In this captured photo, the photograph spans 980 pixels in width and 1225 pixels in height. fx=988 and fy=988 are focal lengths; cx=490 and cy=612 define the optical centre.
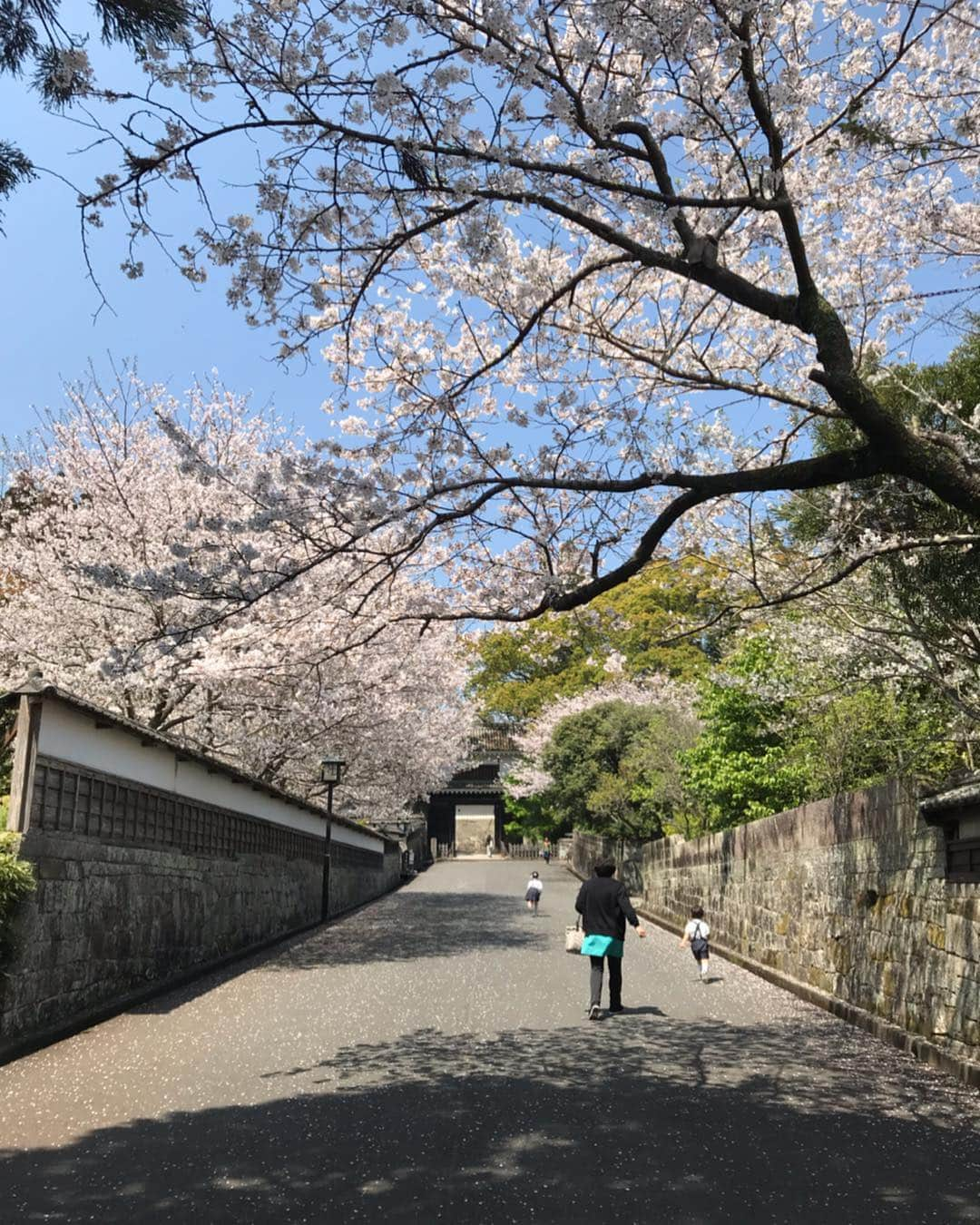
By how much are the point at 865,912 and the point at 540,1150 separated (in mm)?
5494

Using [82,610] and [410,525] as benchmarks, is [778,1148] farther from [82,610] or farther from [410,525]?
[82,610]

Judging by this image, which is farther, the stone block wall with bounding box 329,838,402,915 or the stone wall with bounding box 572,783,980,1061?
the stone block wall with bounding box 329,838,402,915

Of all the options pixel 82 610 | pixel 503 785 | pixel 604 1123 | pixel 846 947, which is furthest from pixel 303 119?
pixel 503 785

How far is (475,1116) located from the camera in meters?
5.44

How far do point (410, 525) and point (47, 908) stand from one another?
4078 millimetres

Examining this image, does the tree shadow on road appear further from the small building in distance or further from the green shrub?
the small building in distance

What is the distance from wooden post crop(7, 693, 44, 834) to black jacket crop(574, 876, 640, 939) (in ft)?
17.1

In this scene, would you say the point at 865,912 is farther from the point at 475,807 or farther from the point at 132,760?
the point at 475,807

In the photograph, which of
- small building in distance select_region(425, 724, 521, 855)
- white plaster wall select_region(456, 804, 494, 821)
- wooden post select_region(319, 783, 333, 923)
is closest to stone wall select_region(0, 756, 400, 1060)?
wooden post select_region(319, 783, 333, 923)

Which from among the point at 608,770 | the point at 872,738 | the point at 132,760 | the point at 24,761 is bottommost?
the point at 24,761

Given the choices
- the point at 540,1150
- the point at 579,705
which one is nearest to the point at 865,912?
the point at 540,1150

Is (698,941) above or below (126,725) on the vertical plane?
below

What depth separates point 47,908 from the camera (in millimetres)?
7590

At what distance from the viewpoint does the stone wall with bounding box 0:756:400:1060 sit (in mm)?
7422
